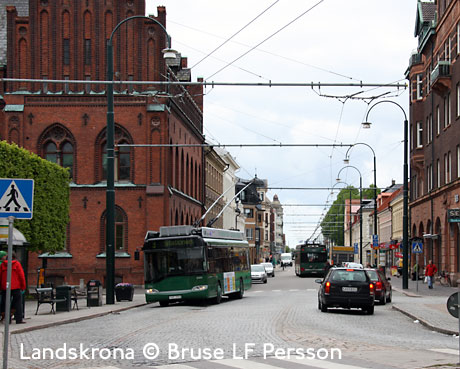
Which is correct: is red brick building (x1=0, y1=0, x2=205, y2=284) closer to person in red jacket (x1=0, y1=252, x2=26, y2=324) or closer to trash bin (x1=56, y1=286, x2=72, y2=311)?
trash bin (x1=56, y1=286, x2=72, y2=311)

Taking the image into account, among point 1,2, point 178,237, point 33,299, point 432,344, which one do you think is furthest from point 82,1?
point 432,344

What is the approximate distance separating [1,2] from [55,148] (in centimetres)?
1449

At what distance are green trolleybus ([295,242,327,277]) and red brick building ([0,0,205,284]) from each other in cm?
2348

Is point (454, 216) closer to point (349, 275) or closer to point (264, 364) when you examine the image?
point (349, 275)

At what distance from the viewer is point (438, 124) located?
50500mm

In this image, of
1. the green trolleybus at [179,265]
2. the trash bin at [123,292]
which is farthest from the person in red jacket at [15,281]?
the trash bin at [123,292]

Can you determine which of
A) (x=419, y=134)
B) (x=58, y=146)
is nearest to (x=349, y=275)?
(x=58, y=146)

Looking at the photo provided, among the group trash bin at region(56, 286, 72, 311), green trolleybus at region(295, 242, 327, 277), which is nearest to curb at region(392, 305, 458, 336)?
trash bin at region(56, 286, 72, 311)

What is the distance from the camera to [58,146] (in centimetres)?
4866

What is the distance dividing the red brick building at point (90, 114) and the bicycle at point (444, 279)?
1681 cm

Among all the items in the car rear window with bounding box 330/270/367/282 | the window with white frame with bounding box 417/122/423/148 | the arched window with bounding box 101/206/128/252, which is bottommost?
the car rear window with bounding box 330/270/367/282

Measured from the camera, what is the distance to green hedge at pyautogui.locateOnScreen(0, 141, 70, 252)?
34969 mm

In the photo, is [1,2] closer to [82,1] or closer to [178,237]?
[82,1]

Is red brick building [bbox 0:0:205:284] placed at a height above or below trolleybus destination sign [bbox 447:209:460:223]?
above
